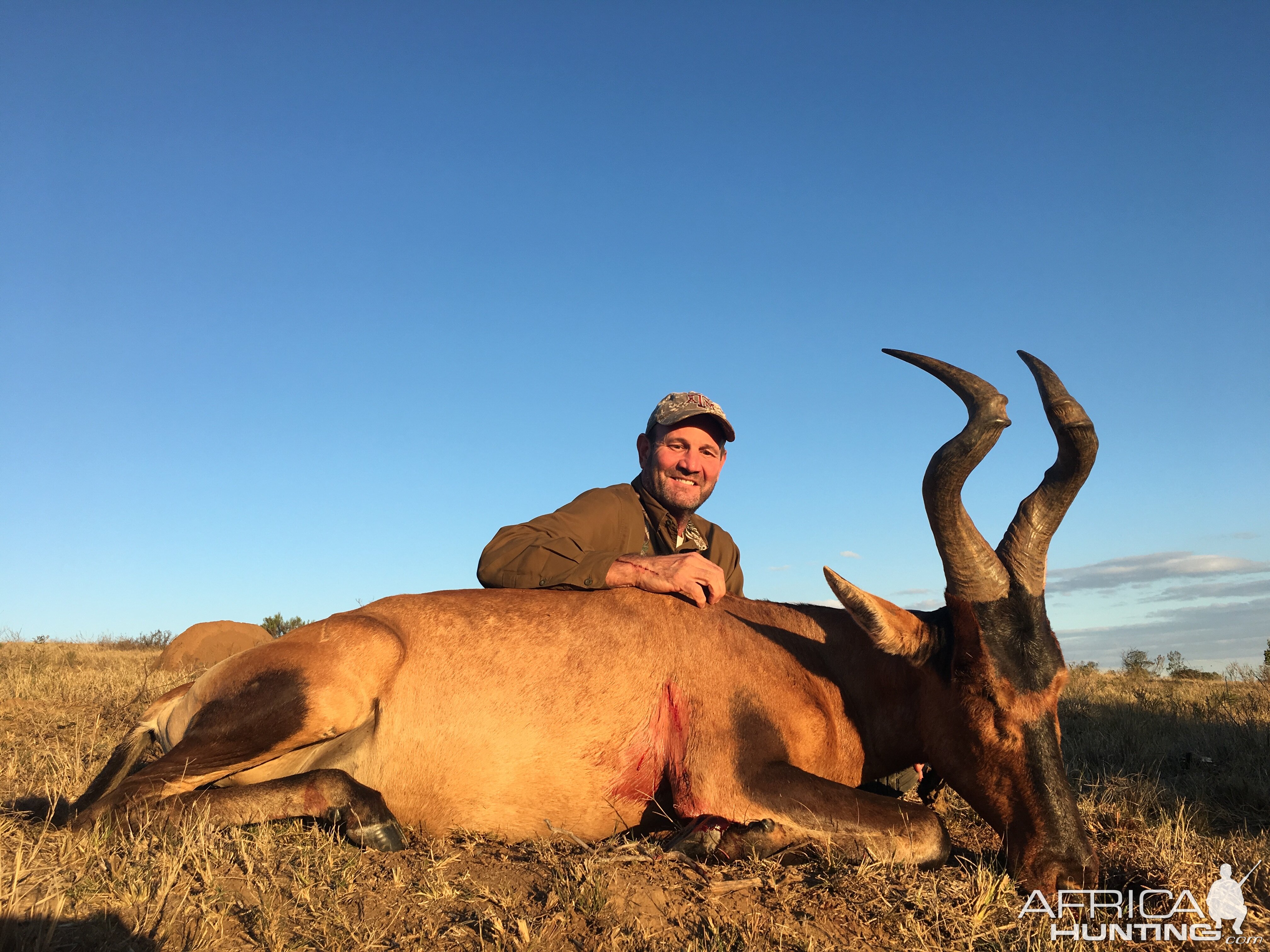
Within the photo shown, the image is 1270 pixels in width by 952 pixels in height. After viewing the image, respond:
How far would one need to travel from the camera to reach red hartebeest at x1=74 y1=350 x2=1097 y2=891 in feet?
13.1

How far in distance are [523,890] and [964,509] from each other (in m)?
2.67

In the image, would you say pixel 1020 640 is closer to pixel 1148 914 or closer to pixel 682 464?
pixel 1148 914

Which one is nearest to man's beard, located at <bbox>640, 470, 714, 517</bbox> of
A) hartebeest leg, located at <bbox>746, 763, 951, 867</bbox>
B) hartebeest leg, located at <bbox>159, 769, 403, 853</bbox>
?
hartebeest leg, located at <bbox>746, 763, 951, 867</bbox>

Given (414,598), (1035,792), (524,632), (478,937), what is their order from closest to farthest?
(478,937)
(1035,792)
(524,632)
(414,598)

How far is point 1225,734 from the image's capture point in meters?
7.32

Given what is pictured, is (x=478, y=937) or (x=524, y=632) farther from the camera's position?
(x=524, y=632)

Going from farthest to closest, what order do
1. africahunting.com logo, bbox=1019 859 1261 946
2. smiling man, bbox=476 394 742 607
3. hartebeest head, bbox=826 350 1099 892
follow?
1. smiling man, bbox=476 394 742 607
2. hartebeest head, bbox=826 350 1099 892
3. africahunting.com logo, bbox=1019 859 1261 946

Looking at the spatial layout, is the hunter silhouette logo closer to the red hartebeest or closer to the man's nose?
the red hartebeest

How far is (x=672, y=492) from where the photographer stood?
6.48 metres

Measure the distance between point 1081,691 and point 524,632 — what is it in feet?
31.0

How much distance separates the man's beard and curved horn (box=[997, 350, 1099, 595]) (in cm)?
263

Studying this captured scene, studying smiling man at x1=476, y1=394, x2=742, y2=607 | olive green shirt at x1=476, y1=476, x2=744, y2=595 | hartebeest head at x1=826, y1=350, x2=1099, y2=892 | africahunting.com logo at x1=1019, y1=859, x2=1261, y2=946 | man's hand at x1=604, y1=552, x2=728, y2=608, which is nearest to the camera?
africahunting.com logo at x1=1019, y1=859, x2=1261, y2=946

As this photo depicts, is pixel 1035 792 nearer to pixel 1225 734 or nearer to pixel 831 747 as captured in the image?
pixel 831 747

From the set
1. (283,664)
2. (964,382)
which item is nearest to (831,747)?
(964,382)
